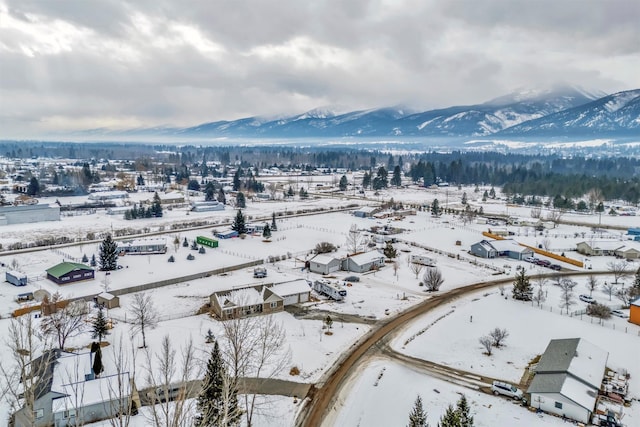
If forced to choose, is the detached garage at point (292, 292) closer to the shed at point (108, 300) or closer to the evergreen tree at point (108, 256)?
the shed at point (108, 300)

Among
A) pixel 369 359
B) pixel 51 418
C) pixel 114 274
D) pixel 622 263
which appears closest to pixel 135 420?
pixel 51 418

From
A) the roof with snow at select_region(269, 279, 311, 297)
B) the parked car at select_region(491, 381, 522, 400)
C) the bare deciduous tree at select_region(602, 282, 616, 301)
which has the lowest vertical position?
the parked car at select_region(491, 381, 522, 400)

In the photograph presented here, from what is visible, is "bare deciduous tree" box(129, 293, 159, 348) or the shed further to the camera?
the shed

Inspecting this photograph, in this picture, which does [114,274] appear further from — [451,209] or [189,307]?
[451,209]

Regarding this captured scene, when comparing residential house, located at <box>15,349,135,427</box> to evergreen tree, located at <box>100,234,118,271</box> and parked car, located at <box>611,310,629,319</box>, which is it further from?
parked car, located at <box>611,310,629,319</box>

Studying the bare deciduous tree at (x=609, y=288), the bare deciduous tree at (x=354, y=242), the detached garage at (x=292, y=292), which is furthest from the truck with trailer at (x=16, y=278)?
the bare deciduous tree at (x=609, y=288)

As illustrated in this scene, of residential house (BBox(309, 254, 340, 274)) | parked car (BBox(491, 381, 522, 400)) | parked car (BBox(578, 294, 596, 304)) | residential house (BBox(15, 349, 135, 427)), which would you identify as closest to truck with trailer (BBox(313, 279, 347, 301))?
residential house (BBox(309, 254, 340, 274))

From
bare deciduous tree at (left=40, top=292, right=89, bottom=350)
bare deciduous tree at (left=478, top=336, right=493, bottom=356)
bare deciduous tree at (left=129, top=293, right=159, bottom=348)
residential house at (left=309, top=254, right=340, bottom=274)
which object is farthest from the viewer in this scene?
residential house at (left=309, top=254, right=340, bottom=274)

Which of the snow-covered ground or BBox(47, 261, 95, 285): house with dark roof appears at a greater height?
BBox(47, 261, 95, 285): house with dark roof
